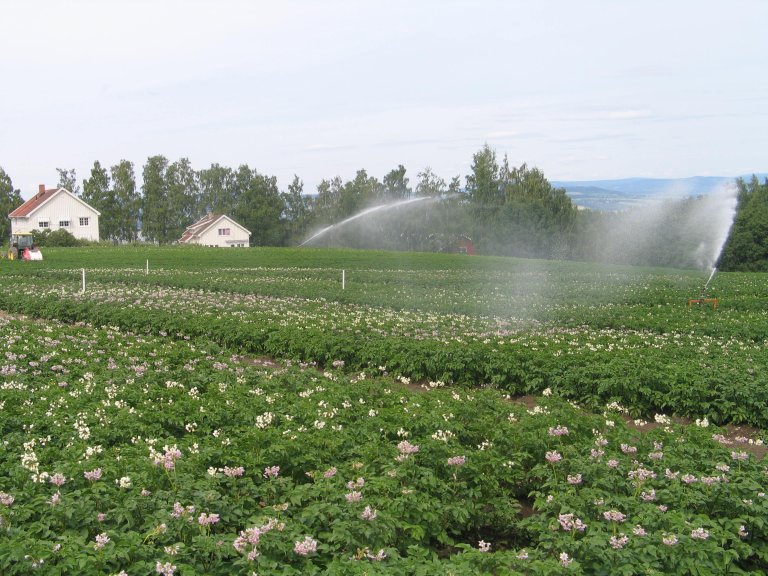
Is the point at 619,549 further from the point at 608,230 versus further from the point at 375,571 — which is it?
the point at 608,230

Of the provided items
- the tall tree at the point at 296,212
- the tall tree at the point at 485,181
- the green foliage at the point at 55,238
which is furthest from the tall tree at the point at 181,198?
the tall tree at the point at 485,181

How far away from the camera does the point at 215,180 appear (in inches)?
4557

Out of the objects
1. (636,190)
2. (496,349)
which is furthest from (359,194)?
(496,349)

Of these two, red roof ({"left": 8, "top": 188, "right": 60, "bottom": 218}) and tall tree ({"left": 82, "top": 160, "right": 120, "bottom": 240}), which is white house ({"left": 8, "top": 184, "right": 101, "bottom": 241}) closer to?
red roof ({"left": 8, "top": 188, "right": 60, "bottom": 218})

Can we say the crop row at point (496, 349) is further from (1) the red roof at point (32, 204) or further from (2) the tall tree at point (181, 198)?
(2) the tall tree at point (181, 198)

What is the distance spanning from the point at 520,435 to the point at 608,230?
5617 cm

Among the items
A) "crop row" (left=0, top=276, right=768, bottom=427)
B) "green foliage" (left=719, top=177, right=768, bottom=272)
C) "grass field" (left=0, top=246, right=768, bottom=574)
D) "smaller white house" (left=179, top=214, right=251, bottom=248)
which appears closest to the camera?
"grass field" (left=0, top=246, right=768, bottom=574)

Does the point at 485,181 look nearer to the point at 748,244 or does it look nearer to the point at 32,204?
the point at 748,244

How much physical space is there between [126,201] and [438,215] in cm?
5966

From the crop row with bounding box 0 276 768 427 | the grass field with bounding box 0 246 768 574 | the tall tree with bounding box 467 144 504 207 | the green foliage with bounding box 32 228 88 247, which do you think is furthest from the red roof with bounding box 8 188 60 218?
the grass field with bounding box 0 246 768 574

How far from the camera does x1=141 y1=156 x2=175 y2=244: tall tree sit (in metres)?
106

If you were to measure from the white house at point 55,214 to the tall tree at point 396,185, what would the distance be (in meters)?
34.4

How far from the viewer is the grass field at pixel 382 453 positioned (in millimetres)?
5148

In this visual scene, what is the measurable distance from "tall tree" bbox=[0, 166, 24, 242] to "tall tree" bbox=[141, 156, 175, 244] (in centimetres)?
1634
